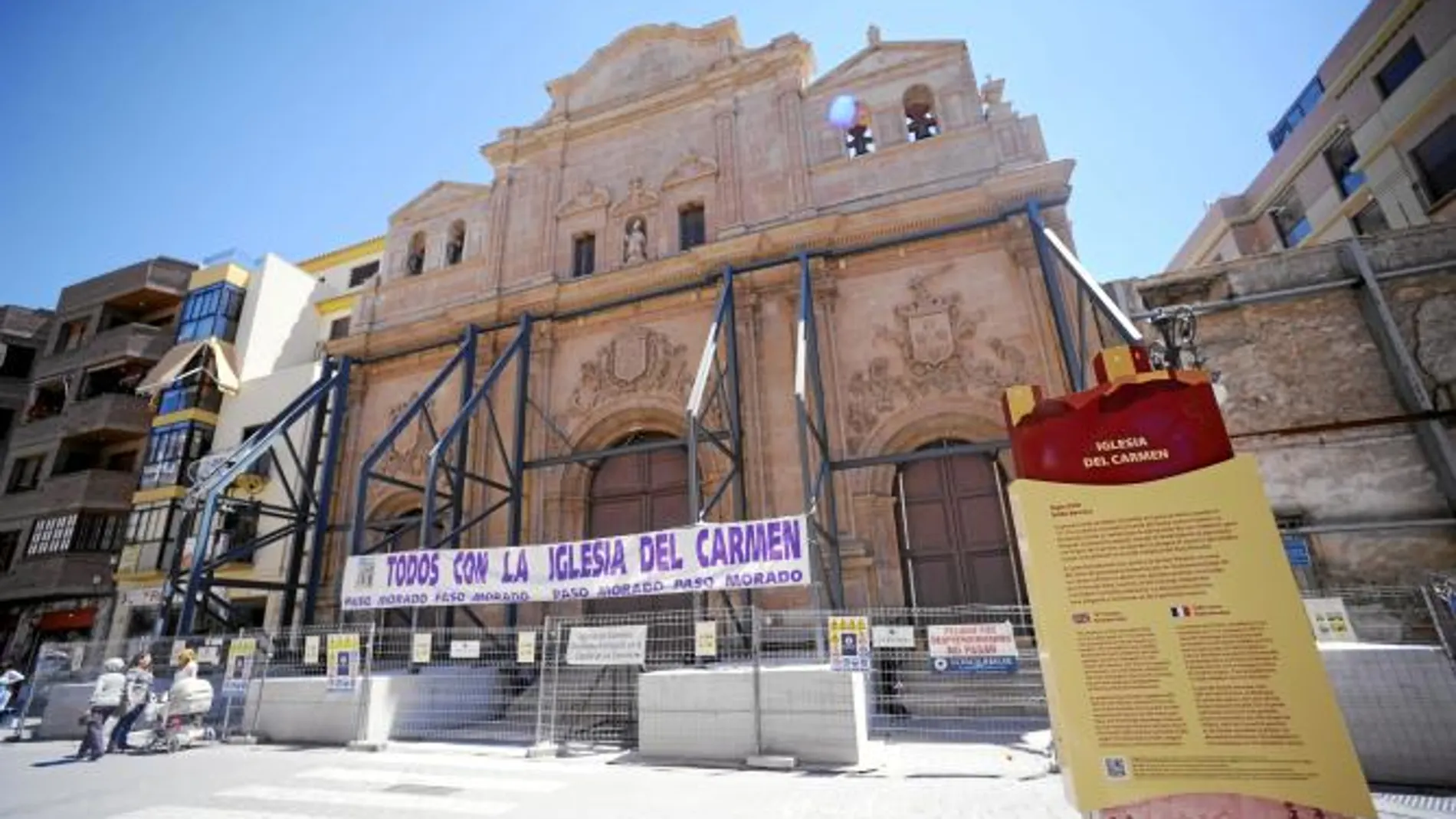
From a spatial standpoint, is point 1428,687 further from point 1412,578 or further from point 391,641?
point 391,641

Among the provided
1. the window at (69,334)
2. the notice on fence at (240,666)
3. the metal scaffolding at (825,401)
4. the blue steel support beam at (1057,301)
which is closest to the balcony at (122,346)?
the window at (69,334)

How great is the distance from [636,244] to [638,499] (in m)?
6.34

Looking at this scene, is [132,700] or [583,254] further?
[583,254]

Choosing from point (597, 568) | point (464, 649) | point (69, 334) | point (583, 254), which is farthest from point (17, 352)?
point (597, 568)

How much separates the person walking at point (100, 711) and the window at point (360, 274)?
862 inches

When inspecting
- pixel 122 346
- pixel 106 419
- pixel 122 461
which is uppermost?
pixel 122 346

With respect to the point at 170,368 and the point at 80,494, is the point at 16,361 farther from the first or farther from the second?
the point at 170,368

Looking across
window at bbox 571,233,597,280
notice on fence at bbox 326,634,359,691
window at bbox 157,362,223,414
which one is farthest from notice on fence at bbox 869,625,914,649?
window at bbox 157,362,223,414

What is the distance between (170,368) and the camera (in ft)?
70.6

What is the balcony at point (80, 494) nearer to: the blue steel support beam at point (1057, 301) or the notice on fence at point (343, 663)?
the notice on fence at point (343, 663)

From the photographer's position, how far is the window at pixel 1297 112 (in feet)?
73.2

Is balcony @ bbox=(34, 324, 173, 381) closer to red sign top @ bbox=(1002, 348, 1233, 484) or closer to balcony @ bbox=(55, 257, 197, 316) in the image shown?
balcony @ bbox=(55, 257, 197, 316)

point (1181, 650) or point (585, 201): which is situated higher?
point (585, 201)

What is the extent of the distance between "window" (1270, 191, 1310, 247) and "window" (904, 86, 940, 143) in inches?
661
